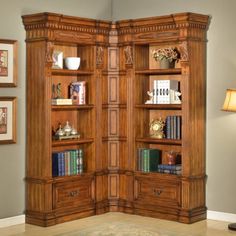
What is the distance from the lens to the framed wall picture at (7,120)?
6.54 m

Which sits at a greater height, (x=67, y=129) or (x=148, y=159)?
(x=67, y=129)

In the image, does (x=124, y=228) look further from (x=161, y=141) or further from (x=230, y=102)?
(x=230, y=102)

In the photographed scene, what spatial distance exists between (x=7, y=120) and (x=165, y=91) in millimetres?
1861

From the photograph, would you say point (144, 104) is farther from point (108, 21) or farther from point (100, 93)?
point (108, 21)

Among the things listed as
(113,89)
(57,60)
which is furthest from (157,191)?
(57,60)

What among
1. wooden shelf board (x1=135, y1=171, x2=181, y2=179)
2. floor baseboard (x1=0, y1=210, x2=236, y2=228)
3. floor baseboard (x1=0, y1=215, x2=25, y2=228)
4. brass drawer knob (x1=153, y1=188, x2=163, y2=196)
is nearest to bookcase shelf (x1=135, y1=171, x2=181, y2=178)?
wooden shelf board (x1=135, y1=171, x2=181, y2=179)

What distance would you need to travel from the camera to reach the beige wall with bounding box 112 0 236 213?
267 inches

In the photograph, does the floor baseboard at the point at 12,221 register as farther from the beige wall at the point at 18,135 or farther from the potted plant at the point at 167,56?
the potted plant at the point at 167,56

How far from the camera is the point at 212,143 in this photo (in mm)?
6938

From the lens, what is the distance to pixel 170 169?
6988 mm

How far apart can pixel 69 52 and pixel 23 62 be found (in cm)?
76

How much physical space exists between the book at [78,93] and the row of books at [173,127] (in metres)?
1.03

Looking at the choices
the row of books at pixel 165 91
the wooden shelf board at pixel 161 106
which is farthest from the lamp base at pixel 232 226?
the row of books at pixel 165 91

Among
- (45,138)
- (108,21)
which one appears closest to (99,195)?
(45,138)
